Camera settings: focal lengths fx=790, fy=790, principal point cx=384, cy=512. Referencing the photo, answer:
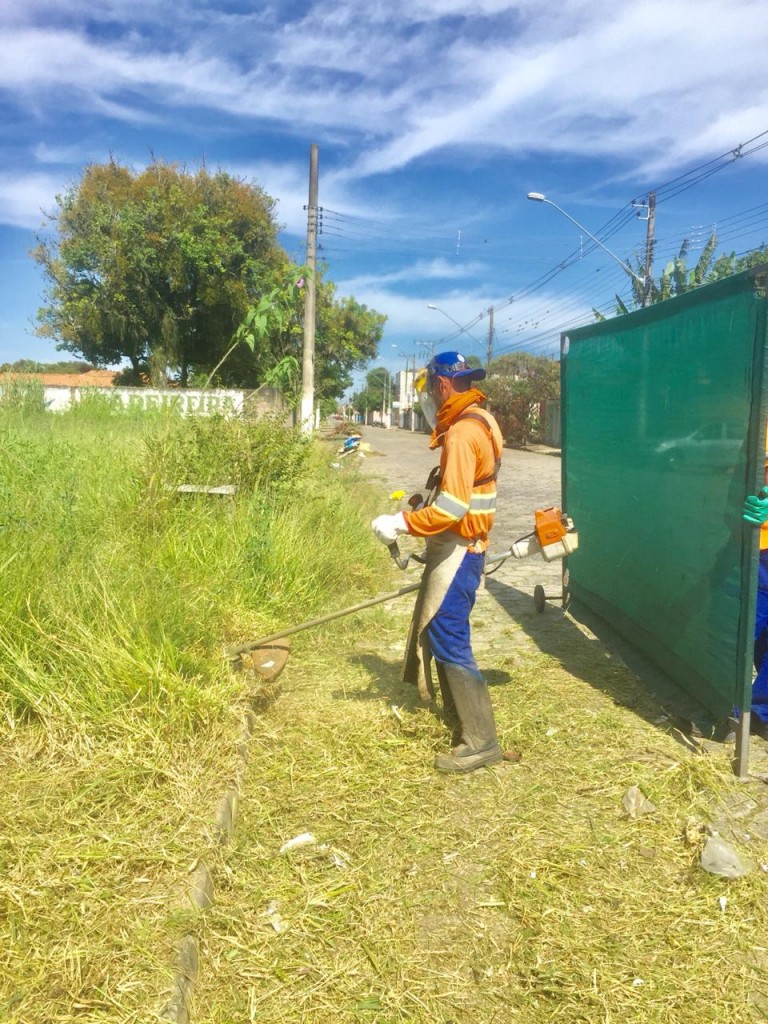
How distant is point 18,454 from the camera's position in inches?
248

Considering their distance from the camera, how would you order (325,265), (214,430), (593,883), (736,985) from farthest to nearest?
(325,265) < (214,430) < (593,883) < (736,985)

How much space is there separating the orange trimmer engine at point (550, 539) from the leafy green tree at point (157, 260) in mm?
22121

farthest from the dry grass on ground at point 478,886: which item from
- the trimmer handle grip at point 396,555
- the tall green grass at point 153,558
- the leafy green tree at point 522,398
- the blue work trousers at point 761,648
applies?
the leafy green tree at point 522,398

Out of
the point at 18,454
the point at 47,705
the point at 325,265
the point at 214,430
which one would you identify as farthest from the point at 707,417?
the point at 325,265

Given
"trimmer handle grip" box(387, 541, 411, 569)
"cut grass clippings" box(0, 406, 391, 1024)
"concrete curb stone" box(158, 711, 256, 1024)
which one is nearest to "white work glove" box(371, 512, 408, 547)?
"trimmer handle grip" box(387, 541, 411, 569)

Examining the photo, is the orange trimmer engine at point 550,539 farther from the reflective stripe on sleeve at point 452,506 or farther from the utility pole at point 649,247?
the utility pole at point 649,247

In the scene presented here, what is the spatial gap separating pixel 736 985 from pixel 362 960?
115cm

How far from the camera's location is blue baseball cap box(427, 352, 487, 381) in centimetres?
382

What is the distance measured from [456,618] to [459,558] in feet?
0.95

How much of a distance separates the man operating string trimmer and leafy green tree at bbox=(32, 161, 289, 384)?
2219 cm

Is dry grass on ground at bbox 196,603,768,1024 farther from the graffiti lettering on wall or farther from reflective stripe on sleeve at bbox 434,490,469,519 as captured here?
the graffiti lettering on wall

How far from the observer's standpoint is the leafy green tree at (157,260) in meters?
24.5

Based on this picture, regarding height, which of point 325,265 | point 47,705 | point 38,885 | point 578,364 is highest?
point 325,265

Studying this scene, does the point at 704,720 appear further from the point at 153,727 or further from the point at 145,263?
the point at 145,263
